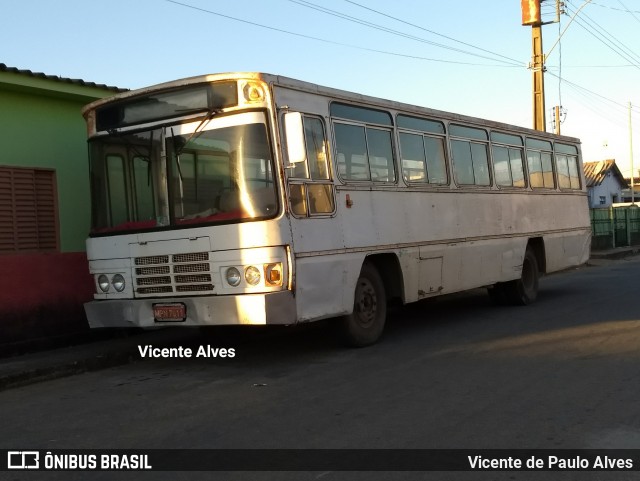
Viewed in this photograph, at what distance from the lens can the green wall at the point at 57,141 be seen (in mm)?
9625

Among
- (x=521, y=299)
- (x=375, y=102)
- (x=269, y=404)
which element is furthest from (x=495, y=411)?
(x=521, y=299)

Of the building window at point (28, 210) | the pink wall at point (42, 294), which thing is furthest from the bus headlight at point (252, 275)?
the building window at point (28, 210)

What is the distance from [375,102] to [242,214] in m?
2.90

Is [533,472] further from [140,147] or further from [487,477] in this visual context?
[140,147]

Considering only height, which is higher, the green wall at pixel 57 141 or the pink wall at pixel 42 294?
the green wall at pixel 57 141

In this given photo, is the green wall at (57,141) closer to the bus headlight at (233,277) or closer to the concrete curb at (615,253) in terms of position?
the bus headlight at (233,277)

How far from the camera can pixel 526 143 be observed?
525 inches

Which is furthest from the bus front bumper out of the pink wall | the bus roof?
the bus roof

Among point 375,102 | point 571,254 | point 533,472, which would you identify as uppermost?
point 375,102

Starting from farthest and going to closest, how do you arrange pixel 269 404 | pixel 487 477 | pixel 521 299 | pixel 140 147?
pixel 521 299 < pixel 140 147 < pixel 269 404 < pixel 487 477

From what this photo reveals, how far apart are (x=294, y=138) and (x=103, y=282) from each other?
294 centimetres

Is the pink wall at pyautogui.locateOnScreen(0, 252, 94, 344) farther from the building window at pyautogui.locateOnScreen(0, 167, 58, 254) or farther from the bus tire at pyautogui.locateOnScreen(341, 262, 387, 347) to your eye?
the bus tire at pyautogui.locateOnScreen(341, 262, 387, 347)

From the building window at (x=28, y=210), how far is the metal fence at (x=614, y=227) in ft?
78.0

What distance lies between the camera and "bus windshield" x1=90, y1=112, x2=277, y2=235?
7.46 m
